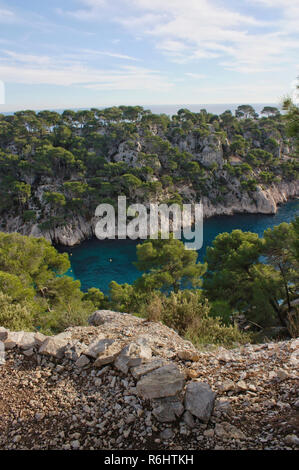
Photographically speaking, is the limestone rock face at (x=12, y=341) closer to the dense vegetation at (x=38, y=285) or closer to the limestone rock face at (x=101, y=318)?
the limestone rock face at (x=101, y=318)

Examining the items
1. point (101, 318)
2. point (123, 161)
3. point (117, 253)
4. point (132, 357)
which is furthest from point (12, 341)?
point (123, 161)

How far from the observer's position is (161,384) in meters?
3.44

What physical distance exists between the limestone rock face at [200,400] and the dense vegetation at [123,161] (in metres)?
32.5

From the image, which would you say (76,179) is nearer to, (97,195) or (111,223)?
(97,195)

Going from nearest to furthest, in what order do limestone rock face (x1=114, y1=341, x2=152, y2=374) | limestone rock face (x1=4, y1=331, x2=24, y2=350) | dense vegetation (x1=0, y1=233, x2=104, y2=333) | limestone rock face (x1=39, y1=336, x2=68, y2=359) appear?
limestone rock face (x1=114, y1=341, x2=152, y2=374) → limestone rock face (x1=39, y1=336, x2=68, y2=359) → limestone rock face (x1=4, y1=331, x2=24, y2=350) → dense vegetation (x1=0, y1=233, x2=104, y2=333)

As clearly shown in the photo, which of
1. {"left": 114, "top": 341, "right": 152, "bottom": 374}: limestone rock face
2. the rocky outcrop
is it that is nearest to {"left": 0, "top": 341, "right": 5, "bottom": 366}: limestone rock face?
{"left": 114, "top": 341, "right": 152, "bottom": 374}: limestone rock face

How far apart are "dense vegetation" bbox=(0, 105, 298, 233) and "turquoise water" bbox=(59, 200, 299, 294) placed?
465cm

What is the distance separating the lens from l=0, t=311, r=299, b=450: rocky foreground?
3.00m

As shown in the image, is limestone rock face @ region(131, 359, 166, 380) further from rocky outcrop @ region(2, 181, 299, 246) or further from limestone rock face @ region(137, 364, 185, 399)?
rocky outcrop @ region(2, 181, 299, 246)

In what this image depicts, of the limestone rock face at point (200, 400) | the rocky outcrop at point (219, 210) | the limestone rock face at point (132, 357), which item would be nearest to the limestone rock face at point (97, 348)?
the limestone rock face at point (132, 357)

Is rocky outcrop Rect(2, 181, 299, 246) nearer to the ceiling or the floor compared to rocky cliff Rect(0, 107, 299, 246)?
nearer to the floor

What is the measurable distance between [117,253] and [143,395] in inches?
1102

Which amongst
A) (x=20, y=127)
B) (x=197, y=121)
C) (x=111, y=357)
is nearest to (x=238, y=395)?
(x=111, y=357)

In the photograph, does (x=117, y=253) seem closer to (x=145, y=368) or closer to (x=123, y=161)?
(x=123, y=161)
